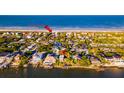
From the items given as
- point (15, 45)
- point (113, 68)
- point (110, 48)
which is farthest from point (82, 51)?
point (15, 45)

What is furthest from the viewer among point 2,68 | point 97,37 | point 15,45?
point 97,37

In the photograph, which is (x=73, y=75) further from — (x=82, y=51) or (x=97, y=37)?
(x=97, y=37)

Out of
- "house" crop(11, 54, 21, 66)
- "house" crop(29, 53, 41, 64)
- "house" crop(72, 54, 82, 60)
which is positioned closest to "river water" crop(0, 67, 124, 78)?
"house" crop(11, 54, 21, 66)

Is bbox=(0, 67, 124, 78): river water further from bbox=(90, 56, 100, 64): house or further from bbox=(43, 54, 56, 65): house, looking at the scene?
bbox=(90, 56, 100, 64): house
